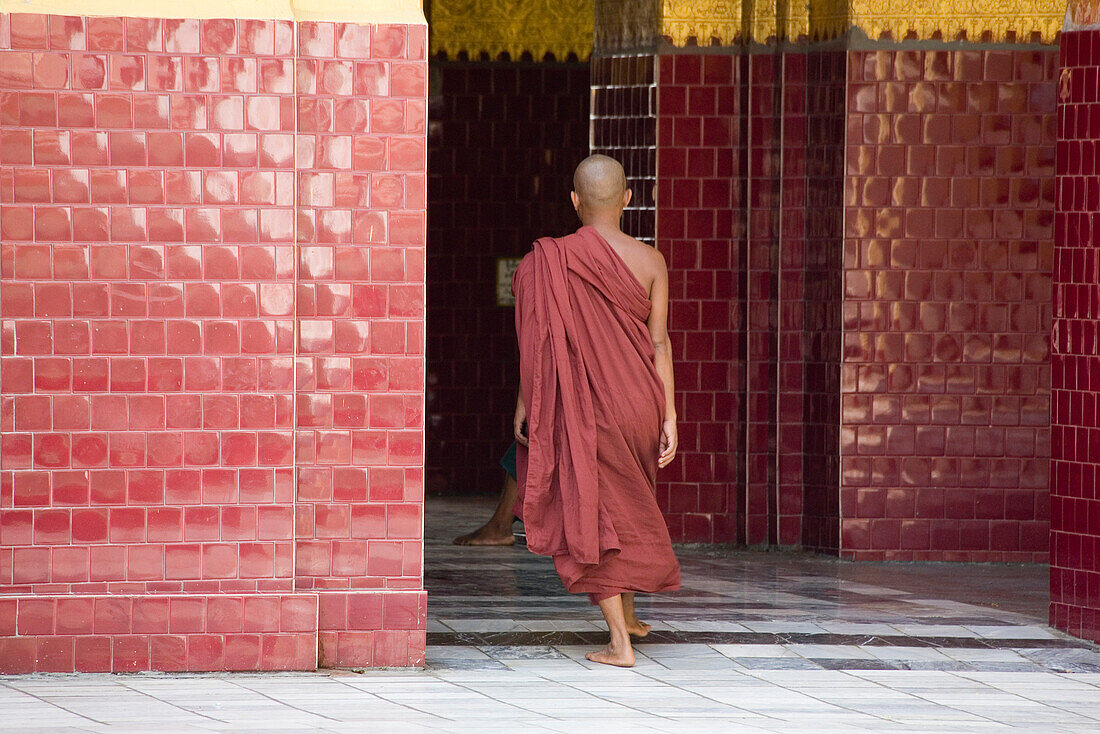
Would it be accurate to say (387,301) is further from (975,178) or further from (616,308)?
(975,178)

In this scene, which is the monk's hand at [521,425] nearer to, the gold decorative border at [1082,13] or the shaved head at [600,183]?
the shaved head at [600,183]

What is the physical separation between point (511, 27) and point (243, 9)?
202 inches

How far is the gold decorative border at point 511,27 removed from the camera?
396 inches

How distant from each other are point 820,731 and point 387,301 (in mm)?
1959

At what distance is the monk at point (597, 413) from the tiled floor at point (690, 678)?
1.21 ft

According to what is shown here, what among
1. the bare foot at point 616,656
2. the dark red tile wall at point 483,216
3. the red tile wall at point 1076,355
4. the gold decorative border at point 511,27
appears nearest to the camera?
the bare foot at point 616,656

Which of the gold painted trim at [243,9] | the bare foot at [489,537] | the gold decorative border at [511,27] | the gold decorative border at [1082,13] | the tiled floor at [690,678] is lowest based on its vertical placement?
the tiled floor at [690,678]

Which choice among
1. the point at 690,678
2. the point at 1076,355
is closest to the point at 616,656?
the point at 690,678

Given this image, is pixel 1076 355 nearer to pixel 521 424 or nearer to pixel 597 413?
pixel 597 413

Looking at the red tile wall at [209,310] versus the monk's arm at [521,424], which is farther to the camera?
the monk's arm at [521,424]

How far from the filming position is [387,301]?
17.4 ft

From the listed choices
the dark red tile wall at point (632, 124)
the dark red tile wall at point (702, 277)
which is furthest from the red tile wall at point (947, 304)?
the dark red tile wall at point (632, 124)

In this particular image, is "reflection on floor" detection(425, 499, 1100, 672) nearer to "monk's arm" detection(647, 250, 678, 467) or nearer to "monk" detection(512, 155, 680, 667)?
"monk" detection(512, 155, 680, 667)

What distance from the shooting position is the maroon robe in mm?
5535
